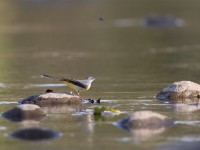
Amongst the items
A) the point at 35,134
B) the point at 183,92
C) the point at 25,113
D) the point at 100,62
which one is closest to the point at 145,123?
the point at 35,134

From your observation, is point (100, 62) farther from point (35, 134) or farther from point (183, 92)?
point (35, 134)

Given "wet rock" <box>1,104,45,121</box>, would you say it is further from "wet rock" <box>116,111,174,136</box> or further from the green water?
"wet rock" <box>116,111,174,136</box>

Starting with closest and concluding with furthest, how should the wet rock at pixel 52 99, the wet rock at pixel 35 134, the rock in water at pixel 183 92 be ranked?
1. the wet rock at pixel 35 134
2. the wet rock at pixel 52 99
3. the rock in water at pixel 183 92

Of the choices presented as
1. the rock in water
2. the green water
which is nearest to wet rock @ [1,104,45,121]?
the green water

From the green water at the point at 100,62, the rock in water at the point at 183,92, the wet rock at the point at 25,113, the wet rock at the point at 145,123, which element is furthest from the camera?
the rock in water at the point at 183,92

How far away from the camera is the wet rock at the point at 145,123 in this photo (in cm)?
1670

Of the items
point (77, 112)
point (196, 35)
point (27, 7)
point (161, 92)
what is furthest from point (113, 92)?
point (27, 7)

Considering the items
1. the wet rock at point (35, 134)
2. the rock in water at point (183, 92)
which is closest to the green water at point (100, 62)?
the wet rock at point (35, 134)

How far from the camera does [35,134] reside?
16.0 metres

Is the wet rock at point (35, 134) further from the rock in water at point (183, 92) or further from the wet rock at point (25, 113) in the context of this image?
the rock in water at point (183, 92)

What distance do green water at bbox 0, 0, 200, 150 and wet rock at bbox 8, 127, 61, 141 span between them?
22 centimetres

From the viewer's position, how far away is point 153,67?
31.1 metres

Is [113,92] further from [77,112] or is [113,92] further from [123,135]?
[123,135]

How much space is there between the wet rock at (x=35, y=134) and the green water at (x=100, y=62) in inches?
8.5
